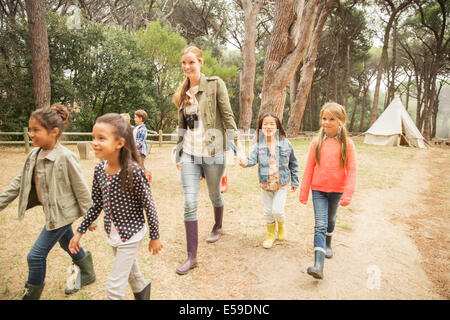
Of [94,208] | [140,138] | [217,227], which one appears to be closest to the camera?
[94,208]

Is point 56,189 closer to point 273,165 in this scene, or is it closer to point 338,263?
point 273,165

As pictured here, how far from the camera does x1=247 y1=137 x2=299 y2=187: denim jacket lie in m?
3.38

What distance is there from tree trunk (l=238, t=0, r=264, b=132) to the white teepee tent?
818cm

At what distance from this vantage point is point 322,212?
2.82 m

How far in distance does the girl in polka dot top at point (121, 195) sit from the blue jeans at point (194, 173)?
3.00 ft

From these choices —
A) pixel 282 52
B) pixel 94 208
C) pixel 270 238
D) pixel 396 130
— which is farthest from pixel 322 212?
pixel 396 130

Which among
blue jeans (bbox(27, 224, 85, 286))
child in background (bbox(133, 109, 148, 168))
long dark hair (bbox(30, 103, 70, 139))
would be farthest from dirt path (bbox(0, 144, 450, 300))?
long dark hair (bbox(30, 103, 70, 139))

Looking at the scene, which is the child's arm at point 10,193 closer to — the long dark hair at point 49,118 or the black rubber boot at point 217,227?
the long dark hair at point 49,118

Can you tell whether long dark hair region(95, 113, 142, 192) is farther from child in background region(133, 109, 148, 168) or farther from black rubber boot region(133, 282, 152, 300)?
child in background region(133, 109, 148, 168)

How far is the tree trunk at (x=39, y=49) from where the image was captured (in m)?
11.1

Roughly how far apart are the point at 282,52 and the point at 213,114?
523 cm

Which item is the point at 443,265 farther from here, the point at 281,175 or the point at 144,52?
the point at 144,52

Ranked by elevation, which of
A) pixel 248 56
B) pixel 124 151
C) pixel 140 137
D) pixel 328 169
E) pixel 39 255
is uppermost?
pixel 248 56
